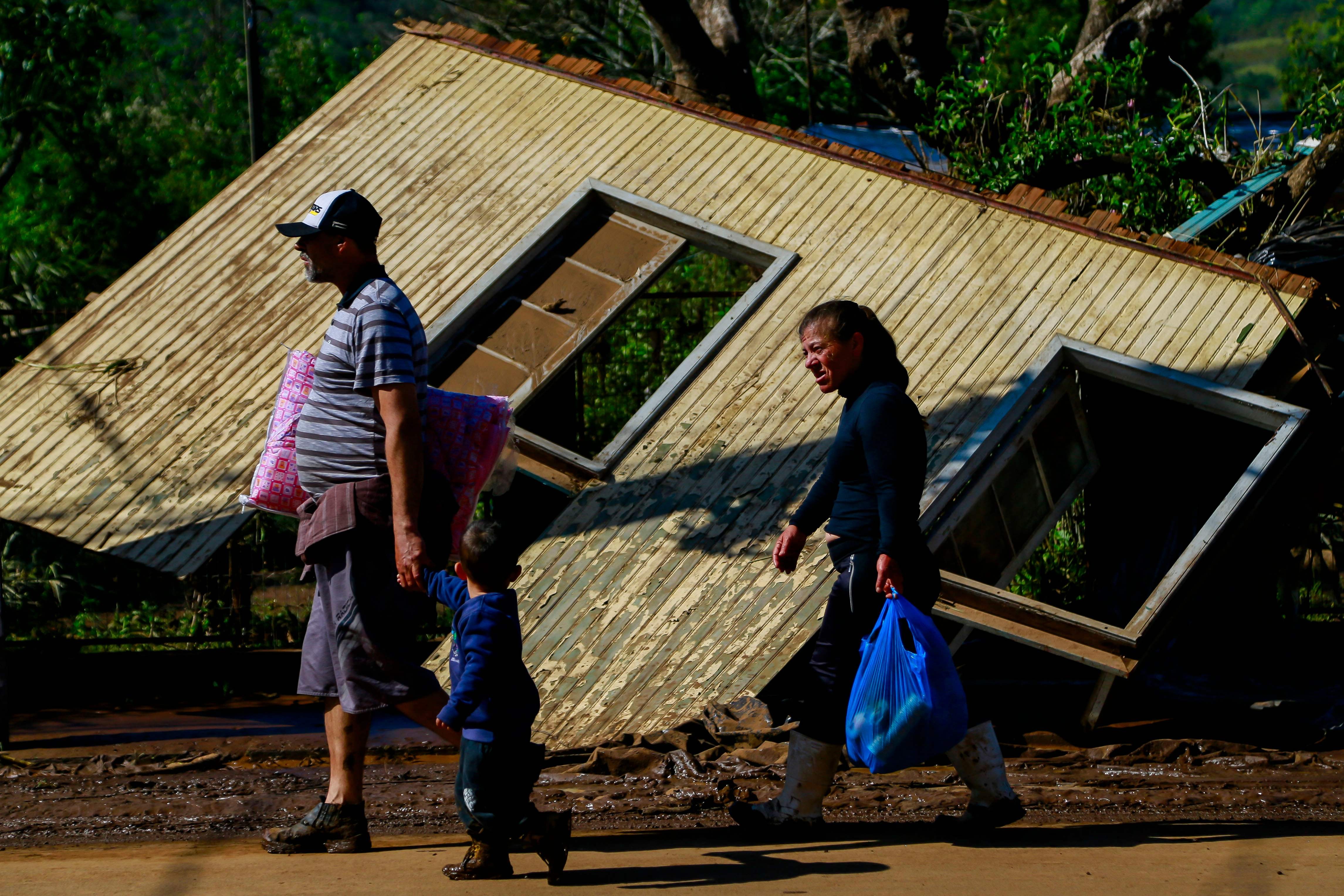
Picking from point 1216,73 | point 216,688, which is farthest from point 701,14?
point 1216,73

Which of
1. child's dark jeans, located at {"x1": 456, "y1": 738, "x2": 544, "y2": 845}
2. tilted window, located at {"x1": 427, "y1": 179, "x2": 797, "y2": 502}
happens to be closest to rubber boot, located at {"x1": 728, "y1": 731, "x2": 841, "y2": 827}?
child's dark jeans, located at {"x1": 456, "y1": 738, "x2": 544, "y2": 845}

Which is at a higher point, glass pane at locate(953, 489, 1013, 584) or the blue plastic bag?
glass pane at locate(953, 489, 1013, 584)

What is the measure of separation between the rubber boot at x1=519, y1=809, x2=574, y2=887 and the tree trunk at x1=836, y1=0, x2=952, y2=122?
10962 mm

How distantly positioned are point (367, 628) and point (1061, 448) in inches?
170

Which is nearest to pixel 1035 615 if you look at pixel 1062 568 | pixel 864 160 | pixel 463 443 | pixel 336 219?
pixel 463 443

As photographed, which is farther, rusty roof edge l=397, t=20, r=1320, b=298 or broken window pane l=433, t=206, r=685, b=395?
broken window pane l=433, t=206, r=685, b=395

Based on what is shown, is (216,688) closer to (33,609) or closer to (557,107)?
(33,609)

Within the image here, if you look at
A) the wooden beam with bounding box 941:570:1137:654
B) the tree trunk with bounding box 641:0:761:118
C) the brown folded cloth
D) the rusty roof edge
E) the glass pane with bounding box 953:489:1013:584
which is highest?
the tree trunk with bounding box 641:0:761:118

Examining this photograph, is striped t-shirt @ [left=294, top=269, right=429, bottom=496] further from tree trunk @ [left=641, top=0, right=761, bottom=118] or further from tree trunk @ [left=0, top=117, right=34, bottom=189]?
tree trunk @ [left=0, top=117, right=34, bottom=189]

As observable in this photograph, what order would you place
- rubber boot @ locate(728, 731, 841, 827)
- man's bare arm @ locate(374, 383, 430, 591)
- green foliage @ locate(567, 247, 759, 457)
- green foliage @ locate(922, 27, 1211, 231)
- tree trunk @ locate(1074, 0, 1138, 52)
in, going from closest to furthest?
man's bare arm @ locate(374, 383, 430, 591) < rubber boot @ locate(728, 731, 841, 827) < green foliage @ locate(922, 27, 1211, 231) < tree trunk @ locate(1074, 0, 1138, 52) < green foliage @ locate(567, 247, 759, 457)

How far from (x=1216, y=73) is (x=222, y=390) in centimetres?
3586

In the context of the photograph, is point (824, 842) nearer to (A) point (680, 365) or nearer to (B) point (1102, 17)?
(A) point (680, 365)

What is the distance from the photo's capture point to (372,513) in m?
3.88

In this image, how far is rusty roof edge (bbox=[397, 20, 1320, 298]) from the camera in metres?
6.70
